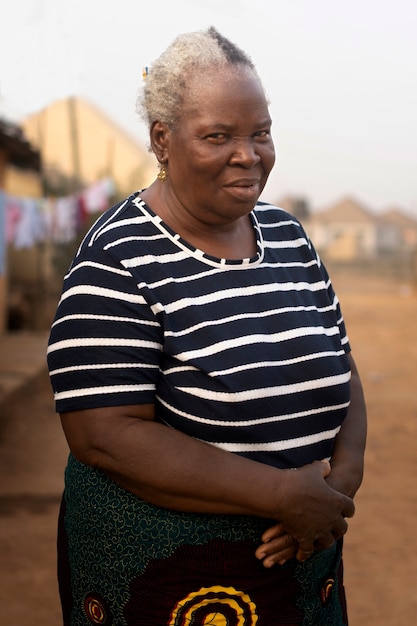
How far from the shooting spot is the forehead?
5.36 ft

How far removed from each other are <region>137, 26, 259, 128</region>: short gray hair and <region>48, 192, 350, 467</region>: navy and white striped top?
21cm

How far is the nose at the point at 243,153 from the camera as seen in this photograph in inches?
64.9

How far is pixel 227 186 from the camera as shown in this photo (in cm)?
167

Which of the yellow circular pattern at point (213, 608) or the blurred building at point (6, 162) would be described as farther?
the blurred building at point (6, 162)

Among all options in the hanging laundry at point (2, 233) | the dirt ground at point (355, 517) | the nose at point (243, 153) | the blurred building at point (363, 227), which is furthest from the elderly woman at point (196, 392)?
the blurred building at point (363, 227)

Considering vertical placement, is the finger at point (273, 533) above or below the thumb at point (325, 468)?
below

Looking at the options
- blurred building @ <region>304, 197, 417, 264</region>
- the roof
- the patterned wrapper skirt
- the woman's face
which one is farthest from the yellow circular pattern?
the roof

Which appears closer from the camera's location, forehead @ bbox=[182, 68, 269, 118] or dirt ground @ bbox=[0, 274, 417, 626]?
forehead @ bbox=[182, 68, 269, 118]

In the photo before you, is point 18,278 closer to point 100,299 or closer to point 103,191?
point 103,191

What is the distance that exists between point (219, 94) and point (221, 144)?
3.8 inches

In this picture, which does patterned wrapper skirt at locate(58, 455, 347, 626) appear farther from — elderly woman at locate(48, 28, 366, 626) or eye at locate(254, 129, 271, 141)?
eye at locate(254, 129, 271, 141)

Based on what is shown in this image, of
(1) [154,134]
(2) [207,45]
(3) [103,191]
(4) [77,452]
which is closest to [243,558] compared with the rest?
(4) [77,452]

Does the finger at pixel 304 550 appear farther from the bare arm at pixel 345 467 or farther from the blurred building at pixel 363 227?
the blurred building at pixel 363 227

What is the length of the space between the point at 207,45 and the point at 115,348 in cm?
64
